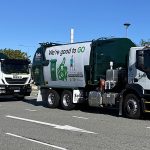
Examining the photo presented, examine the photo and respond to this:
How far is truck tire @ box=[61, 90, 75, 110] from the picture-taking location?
20.4 metres

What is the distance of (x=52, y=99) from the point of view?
71.4 ft

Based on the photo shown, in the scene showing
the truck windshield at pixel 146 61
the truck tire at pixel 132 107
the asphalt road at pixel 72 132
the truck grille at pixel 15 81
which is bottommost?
the asphalt road at pixel 72 132

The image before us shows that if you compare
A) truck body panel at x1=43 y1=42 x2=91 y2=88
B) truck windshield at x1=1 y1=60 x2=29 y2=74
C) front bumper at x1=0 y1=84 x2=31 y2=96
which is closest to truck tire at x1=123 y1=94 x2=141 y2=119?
truck body panel at x1=43 y1=42 x2=91 y2=88

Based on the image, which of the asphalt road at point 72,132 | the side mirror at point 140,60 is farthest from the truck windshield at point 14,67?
the side mirror at point 140,60

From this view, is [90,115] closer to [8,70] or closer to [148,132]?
[148,132]

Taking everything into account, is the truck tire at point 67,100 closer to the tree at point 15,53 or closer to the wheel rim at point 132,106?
the wheel rim at point 132,106

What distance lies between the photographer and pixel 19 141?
11.3m

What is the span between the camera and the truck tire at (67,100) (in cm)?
2038

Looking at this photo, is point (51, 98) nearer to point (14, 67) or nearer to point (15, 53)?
point (14, 67)

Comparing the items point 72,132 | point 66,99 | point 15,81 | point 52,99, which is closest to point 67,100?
point 66,99

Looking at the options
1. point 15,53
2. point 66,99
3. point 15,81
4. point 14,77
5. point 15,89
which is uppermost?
point 15,53

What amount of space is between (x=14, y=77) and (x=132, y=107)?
1163 centimetres

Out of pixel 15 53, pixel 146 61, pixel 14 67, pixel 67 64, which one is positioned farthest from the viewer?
pixel 15 53

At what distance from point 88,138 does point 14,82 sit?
608 inches
